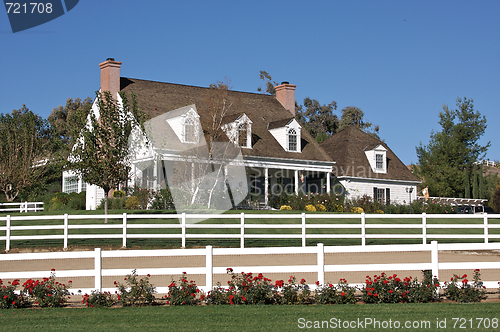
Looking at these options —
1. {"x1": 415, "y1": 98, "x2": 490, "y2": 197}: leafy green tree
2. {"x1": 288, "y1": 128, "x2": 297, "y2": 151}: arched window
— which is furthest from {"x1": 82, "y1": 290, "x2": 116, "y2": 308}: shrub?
{"x1": 415, "y1": 98, "x2": 490, "y2": 197}: leafy green tree

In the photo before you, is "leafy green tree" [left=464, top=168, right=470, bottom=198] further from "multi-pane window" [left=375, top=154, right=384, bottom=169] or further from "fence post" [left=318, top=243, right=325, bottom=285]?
"fence post" [left=318, top=243, right=325, bottom=285]

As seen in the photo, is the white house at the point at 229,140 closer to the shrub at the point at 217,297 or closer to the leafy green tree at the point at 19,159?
the leafy green tree at the point at 19,159

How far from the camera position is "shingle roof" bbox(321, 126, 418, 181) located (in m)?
37.2

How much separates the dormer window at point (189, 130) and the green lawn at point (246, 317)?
2080cm

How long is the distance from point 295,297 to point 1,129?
31.7 meters

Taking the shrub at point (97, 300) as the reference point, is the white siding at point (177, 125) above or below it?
above

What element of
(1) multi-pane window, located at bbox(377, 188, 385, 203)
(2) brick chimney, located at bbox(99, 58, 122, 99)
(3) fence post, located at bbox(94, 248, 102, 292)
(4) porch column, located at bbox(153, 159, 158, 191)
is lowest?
(3) fence post, located at bbox(94, 248, 102, 292)

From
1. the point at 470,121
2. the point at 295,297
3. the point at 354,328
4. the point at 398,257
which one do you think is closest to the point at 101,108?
the point at 398,257

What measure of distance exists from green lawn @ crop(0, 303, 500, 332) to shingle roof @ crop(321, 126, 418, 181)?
28428 millimetres

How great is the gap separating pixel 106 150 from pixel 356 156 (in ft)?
72.8

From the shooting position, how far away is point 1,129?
34375mm

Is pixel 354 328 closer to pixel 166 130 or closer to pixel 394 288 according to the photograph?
pixel 394 288

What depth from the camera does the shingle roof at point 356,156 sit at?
122ft

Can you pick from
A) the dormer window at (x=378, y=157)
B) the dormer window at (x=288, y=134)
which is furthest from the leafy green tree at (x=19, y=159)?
the dormer window at (x=378, y=157)
